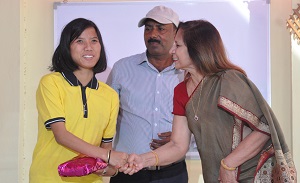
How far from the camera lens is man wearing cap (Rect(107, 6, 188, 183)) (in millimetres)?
3070

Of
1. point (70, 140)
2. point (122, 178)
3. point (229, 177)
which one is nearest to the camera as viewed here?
point (229, 177)

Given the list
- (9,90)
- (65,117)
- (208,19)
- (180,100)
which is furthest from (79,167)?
(208,19)

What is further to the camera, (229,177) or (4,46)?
(4,46)

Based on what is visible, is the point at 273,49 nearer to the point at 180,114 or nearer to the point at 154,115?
the point at 154,115

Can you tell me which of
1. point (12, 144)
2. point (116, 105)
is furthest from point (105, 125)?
point (12, 144)

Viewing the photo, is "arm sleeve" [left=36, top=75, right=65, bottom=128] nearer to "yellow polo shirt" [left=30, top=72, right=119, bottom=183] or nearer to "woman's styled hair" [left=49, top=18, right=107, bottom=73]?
"yellow polo shirt" [left=30, top=72, right=119, bottom=183]

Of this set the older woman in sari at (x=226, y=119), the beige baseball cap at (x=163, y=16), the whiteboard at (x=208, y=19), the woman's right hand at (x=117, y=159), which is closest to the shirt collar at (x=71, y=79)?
the woman's right hand at (x=117, y=159)

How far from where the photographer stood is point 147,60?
3.14 meters

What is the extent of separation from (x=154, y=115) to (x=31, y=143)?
3.84 ft

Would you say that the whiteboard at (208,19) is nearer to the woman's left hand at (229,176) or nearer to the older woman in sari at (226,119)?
the older woman in sari at (226,119)

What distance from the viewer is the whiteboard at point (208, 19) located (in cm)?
380

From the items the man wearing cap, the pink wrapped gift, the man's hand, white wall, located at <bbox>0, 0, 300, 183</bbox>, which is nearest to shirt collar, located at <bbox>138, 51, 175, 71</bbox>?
the man wearing cap

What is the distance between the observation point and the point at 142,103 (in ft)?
10.2

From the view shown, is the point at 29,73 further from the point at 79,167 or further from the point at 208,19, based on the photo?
the point at 79,167
